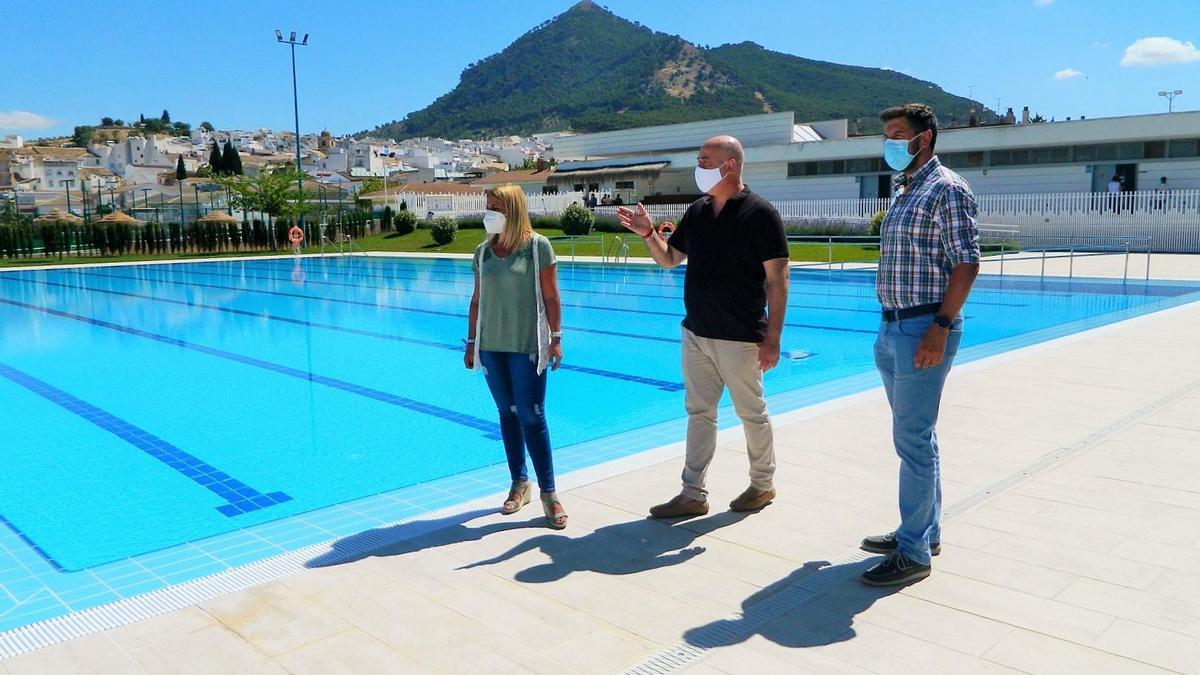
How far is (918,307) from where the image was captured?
11.0ft

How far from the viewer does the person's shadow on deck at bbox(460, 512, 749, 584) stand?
3609mm

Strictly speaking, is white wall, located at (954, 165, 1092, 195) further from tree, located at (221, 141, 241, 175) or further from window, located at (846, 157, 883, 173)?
tree, located at (221, 141, 241, 175)

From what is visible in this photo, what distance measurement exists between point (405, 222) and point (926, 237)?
123ft

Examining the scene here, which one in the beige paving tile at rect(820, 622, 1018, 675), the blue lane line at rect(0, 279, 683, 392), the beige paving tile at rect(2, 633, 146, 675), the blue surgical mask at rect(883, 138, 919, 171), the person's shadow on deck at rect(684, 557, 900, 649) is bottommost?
the blue lane line at rect(0, 279, 683, 392)

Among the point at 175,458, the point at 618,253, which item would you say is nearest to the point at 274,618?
the point at 175,458

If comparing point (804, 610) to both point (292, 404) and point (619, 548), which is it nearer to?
point (619, 548)

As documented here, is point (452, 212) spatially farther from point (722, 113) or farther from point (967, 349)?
point (722, 113)

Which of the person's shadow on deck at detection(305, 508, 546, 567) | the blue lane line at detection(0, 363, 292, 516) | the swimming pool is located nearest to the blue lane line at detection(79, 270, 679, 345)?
A: the swimming pool

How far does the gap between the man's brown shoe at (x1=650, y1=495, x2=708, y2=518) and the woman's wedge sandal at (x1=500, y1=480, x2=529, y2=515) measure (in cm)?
69

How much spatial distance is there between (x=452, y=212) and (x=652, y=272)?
22195 mm

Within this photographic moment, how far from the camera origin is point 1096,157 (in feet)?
98.8

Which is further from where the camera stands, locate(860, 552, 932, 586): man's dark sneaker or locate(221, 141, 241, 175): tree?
locate(221, 141, 241, 175): tree

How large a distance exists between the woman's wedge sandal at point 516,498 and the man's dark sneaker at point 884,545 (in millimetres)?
1665

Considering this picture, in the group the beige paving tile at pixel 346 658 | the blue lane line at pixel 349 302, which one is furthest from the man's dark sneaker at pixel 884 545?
the blue lane line at pixel 349 302
